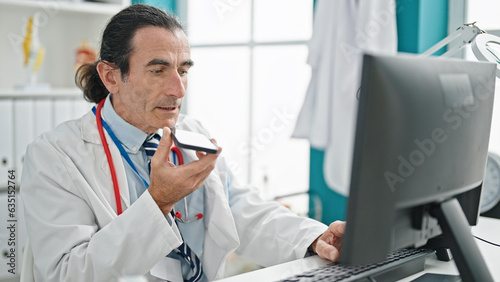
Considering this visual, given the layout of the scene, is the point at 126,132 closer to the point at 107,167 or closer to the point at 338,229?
the point at 107,167

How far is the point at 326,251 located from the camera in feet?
3.64

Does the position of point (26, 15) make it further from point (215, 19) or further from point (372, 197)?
point (372, 197)

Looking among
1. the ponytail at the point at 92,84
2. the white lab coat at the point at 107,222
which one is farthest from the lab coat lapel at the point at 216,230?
the ponytail at the point at 92,84

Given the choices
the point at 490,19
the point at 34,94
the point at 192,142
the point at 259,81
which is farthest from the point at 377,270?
the point at 259,81

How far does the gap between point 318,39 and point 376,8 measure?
29cm

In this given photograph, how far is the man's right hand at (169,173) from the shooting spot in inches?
42.7

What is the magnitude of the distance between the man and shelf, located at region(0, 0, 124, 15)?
1050mm

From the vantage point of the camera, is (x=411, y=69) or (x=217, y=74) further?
(x=217, y=74)

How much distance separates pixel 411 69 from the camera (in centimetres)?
75

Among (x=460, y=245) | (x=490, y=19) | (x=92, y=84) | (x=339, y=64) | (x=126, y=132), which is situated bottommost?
(x=460, y=245)

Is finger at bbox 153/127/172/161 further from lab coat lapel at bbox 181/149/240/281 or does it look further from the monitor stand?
the monitor stand

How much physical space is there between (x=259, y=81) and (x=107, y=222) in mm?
1814

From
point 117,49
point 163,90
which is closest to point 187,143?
point 163,90

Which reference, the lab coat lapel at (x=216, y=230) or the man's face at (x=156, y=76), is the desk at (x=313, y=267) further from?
the man's face at (x=156, y=76)
